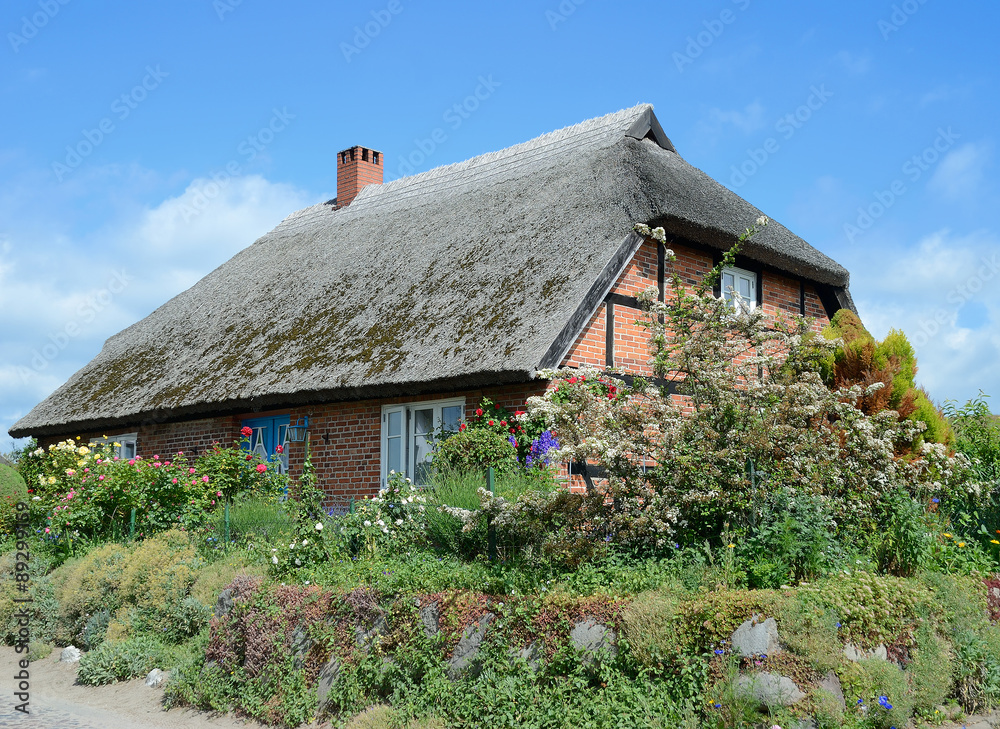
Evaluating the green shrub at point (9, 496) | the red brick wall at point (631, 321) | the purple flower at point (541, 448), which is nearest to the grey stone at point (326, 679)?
the purple flower at point (541, 448)

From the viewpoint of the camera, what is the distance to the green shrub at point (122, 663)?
8.37m

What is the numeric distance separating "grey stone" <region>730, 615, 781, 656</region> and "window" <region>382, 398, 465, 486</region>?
18.3ft

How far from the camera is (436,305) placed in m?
11.5

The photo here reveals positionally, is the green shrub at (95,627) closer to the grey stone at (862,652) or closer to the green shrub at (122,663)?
the green shrub at (122,663)

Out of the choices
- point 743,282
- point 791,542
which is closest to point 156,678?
point 791,542

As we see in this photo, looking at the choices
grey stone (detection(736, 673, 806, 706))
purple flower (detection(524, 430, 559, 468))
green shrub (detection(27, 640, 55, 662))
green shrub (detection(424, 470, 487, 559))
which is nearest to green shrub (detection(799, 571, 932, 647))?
grey stone (detection(736, 673, 806, 706))

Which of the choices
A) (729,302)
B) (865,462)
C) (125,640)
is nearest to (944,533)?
(865,462)

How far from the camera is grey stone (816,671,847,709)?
502cm

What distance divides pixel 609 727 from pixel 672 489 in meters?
1.85

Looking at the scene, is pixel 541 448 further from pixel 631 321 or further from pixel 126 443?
pixel 126 443

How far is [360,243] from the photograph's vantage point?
602 inches

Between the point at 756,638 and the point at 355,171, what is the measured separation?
1553 cm

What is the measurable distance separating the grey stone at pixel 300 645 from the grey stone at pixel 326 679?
0.23m

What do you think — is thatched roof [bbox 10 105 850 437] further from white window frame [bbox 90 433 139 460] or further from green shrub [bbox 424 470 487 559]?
green shrub [bbox 424 470 487 559]
